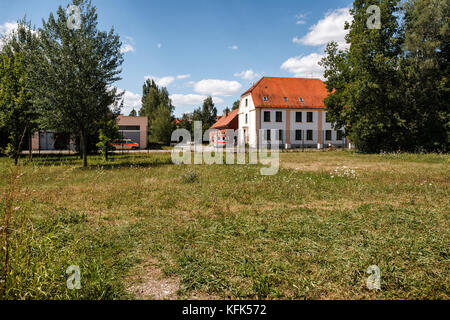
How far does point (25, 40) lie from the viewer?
2144 cm

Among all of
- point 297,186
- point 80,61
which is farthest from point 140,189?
point 80,61

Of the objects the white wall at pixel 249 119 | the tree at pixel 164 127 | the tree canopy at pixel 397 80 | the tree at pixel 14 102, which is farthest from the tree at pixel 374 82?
the tree at pixel 164 127

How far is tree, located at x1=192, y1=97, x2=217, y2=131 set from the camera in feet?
236

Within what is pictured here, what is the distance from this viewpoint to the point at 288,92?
137 ft

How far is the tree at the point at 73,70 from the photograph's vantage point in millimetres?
13625

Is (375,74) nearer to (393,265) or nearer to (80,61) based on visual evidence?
(80,61)

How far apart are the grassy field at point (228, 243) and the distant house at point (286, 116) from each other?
31570 millimetres

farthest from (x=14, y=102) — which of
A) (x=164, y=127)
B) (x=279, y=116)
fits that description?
(x=279, y=116)

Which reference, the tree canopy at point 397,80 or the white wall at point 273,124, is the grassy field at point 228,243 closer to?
the tree canopy at point 397,80

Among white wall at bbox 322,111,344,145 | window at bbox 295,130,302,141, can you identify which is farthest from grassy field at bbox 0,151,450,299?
white wall at bbox 322,111,344,145
